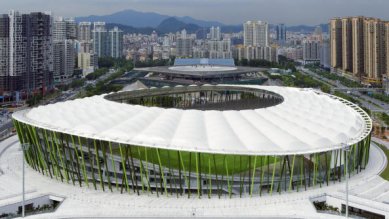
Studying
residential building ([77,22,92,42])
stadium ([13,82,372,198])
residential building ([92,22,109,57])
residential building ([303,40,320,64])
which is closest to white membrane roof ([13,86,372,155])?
stadium ([13,82,372,198])

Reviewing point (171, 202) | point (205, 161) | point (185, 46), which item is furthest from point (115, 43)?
point (171, 202)

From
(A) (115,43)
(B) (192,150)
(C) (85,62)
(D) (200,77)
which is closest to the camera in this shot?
(B) (192,150)

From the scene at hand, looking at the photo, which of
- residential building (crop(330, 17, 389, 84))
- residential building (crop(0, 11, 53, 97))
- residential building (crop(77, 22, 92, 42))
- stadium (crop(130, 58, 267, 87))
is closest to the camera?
residential building (crop(0, 11, 53, 97))

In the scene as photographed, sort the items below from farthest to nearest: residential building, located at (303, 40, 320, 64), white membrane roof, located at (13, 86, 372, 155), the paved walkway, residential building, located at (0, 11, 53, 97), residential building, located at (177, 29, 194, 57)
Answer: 1. residential building, located at (303, 40, 320, 64)
2. residential building, located at (177, 29, 194, 57)
3. residential building, located at (0, 11, 53, 97)
4. white membrane roof, located at (13, 86, 372, 155)
5. the paved walkway

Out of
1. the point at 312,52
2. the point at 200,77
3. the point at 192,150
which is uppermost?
the point at 312,52

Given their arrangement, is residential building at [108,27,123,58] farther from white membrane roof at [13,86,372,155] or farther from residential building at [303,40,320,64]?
white membrane roof at [13,86,372,155]

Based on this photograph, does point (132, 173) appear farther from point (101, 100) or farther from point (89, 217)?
point (101, 100)

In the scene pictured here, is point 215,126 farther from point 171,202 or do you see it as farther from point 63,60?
point 63,60
